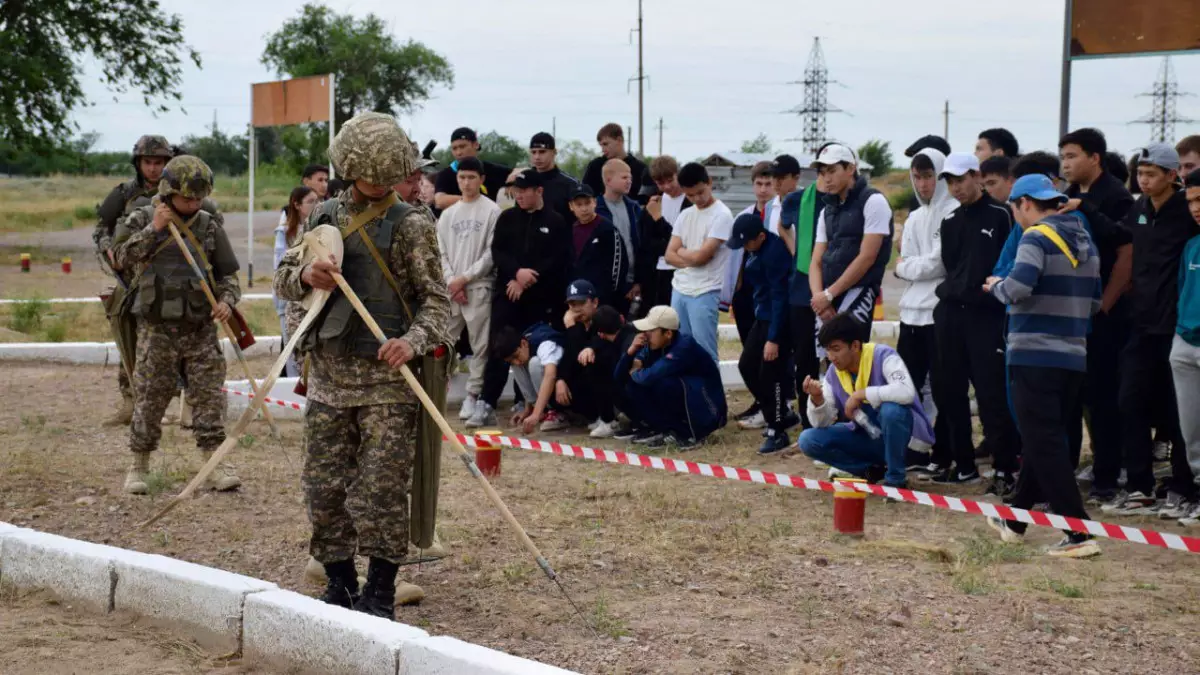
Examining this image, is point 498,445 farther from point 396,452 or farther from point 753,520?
point 396,452

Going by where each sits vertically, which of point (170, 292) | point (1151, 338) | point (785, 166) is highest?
point (785, 166)

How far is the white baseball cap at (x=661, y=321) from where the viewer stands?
31.6 feet

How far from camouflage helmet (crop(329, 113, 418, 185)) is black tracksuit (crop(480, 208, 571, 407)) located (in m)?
5.24

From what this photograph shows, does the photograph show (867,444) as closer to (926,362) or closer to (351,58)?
(926,362)

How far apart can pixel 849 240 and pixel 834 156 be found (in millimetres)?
551

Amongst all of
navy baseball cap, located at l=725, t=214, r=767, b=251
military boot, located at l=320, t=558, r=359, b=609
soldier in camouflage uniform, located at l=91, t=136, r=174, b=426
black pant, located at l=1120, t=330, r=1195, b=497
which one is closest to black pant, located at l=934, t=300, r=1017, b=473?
black pant, located at l=1120, t=330, r=1195, b=497

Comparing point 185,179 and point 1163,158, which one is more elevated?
point 1163,158

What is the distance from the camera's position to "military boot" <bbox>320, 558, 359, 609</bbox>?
5395 mm

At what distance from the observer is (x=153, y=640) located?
17.2 feet

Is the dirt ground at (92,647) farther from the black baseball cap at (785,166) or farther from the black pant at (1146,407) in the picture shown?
the black baseball cap at (785,166)

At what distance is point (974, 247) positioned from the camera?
7.82m

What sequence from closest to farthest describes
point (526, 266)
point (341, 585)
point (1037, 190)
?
point (341, 585) → point (1037, 190) → point (526, 266)

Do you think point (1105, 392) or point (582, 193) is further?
point (582, 193)

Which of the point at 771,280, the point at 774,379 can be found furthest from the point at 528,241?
the point at 774,379
